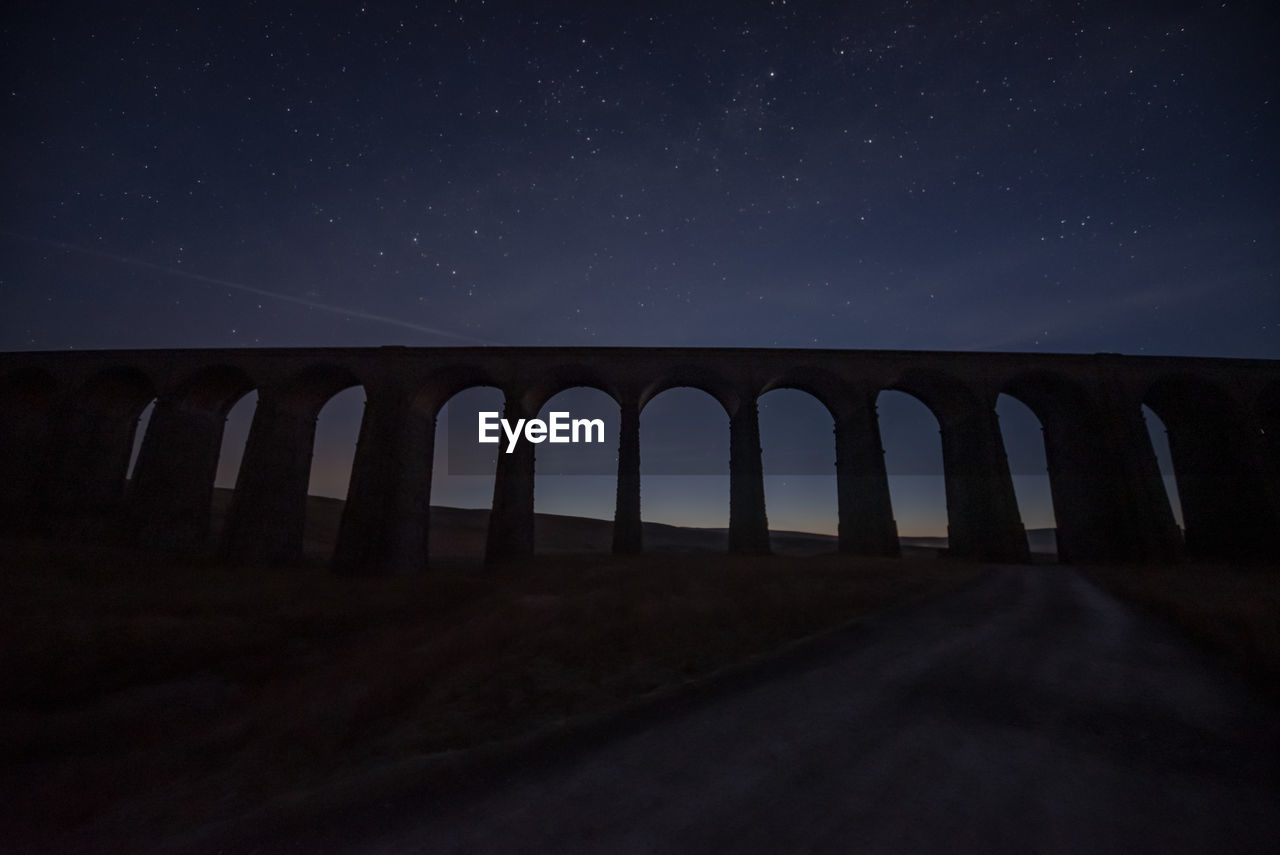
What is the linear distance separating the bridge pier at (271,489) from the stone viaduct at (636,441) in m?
0.08

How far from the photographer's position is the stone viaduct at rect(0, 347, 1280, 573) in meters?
20.6

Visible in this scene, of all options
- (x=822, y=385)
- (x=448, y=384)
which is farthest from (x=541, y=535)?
(x=822, y=385)

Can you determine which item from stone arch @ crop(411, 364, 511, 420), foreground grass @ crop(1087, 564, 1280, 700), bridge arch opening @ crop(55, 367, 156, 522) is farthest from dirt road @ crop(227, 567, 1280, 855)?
bridge arch opening @ crop(55, 367, 156, 522)

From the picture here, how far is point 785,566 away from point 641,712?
1072cm

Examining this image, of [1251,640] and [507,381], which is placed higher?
[507,381]

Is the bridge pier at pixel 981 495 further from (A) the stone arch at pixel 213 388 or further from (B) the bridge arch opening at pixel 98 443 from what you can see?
(B) the bridge arch opening at pixel 98 443

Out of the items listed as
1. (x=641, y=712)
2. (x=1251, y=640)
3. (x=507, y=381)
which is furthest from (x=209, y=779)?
(x=507, y=381)

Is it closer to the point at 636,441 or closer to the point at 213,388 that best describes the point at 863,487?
the point at 636,441

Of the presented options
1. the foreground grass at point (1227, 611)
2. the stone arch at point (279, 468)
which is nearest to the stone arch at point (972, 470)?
the foreground grass at point (1227, 611)

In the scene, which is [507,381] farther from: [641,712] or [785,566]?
[641,712]

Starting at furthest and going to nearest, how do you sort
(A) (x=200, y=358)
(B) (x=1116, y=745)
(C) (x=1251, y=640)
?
(A) (x=200, y=358) → (C) (x=1251, y=640) → (B) (x=1116, y=745)

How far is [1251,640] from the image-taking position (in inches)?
256

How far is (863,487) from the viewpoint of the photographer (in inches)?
827

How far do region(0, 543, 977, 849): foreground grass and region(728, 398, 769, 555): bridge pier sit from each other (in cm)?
696
